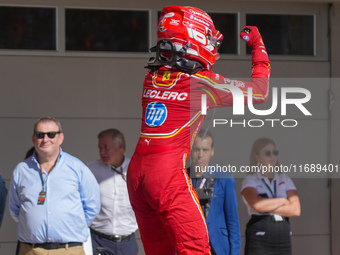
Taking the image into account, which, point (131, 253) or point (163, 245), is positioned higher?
point (163, 245)

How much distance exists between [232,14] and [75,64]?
177 cm

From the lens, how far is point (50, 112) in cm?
673

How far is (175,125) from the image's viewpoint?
341 cm

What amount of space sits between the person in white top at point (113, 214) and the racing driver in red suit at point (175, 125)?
7.09 feet

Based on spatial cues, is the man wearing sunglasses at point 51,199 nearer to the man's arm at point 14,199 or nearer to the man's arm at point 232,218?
the man's arm at point 14,199

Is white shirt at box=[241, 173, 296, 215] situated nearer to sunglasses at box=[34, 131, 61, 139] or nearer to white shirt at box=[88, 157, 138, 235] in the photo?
white shirt at box=[88, 157, 138, 235]

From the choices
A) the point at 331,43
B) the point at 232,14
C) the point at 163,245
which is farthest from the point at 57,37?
the point at 163,245

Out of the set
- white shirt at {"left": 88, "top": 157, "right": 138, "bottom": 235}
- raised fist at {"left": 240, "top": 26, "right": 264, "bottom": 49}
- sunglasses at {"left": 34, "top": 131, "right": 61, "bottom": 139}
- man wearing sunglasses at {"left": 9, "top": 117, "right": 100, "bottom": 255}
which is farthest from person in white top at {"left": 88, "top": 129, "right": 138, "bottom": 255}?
raised fist at {"left": 240, "top": 26, "right": 264, "bottom": 49}

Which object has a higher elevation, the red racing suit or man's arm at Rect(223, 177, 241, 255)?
the red racing suit

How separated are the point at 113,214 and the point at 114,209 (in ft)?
0.15

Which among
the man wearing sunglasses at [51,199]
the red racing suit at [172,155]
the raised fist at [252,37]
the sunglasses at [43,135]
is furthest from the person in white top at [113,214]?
the raised fist at [252,37]

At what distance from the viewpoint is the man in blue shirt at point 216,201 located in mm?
4797

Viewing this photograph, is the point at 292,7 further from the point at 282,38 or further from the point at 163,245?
the point at 163,245

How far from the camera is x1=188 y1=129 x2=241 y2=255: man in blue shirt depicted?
4797mm
